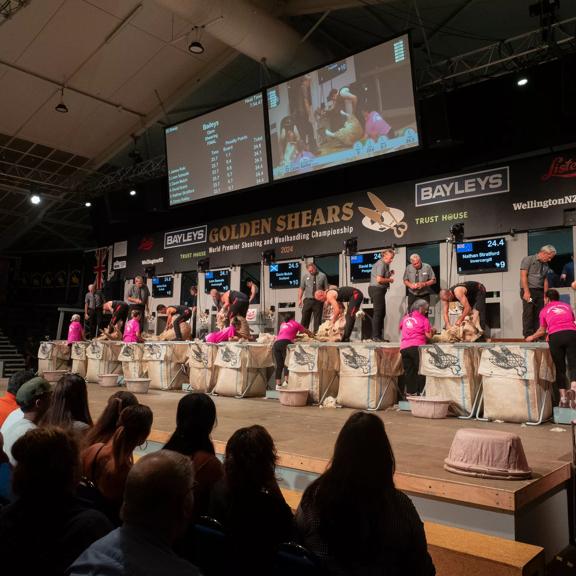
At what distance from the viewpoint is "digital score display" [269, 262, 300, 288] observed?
1279 cm

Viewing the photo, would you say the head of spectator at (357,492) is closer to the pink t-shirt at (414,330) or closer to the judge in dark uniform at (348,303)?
the pink t-shirt at (414,330)

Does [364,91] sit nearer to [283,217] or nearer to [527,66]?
[527,66]

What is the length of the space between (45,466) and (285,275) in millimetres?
11236

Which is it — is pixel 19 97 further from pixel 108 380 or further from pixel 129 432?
pixel 129 432

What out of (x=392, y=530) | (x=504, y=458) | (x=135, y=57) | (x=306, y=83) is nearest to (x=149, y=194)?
(x=135, y=57)

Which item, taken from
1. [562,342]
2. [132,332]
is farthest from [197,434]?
[132,332]

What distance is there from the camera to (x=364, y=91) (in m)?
9.79

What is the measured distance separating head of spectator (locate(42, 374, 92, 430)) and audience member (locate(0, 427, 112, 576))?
5.70 feet

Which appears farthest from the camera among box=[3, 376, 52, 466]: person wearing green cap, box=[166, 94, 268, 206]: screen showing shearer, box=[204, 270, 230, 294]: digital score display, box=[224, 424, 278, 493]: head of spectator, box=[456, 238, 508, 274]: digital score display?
box=[204, 270, 230, 294]: digital score display

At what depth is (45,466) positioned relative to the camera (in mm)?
1798

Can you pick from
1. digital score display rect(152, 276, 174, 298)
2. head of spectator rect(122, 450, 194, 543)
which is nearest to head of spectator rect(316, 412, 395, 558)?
head of spectator rect(122, 450, 194, 543)

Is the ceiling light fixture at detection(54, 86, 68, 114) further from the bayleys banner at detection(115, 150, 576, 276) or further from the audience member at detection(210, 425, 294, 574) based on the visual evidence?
the audience member at detection(210, 425, 294, 574)

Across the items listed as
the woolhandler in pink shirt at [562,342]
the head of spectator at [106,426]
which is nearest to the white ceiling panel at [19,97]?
the head of spectator at [106,426]

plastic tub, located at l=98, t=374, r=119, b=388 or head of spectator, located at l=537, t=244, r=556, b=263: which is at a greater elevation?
head of spectator, located at l=537, t=244, r=556, b=263
